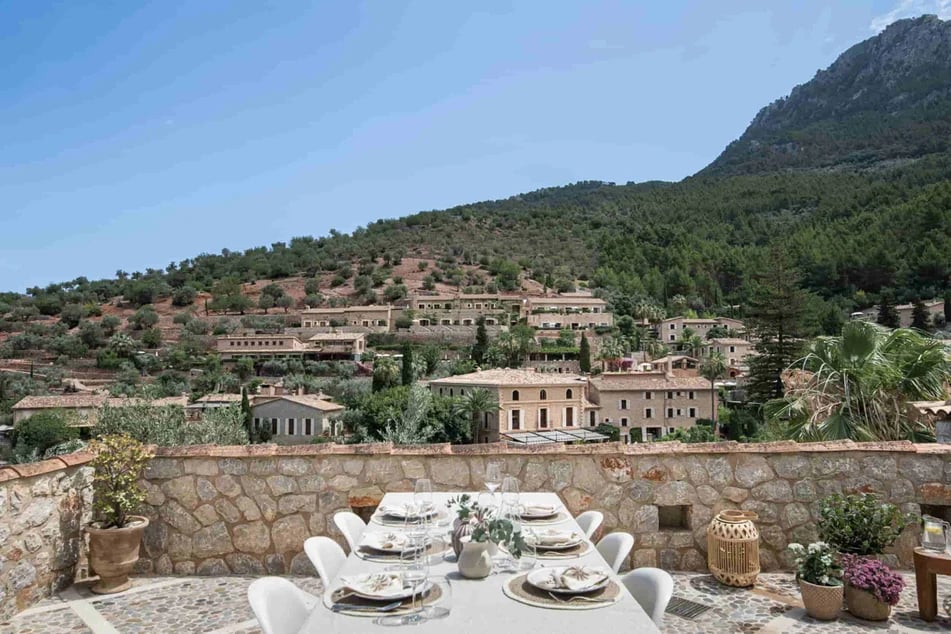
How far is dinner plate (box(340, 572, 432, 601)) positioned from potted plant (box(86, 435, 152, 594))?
2422 mm

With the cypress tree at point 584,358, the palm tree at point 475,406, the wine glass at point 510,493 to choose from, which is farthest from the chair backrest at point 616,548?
the cypress tree at point 584,358

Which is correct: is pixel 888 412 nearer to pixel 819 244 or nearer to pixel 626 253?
pixel 819 244

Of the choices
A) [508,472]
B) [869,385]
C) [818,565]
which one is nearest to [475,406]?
[869,385]

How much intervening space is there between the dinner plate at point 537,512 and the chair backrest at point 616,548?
0.85ft

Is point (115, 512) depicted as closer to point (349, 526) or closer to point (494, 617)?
point (349, 526)

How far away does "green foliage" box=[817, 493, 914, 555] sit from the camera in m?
3.55

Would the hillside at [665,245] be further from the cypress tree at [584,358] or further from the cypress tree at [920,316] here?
the cypress tree at [584,358]

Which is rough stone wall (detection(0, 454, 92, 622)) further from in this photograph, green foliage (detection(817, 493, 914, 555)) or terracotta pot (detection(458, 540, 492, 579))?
green foliage (detection(817, 493, 914, 555))

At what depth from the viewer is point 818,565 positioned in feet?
10.9

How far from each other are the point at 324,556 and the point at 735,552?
2.44 meters

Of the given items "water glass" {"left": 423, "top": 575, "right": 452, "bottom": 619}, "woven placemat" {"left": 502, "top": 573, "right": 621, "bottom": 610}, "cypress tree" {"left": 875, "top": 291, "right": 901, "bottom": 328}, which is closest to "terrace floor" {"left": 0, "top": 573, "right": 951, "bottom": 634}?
"woven placemat" {"left": 502, "top": 573, "right": 621, "bottom": 610}

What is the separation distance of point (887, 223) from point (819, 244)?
20.9ft

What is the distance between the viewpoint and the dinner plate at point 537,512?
2796mm

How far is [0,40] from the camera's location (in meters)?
6.40
